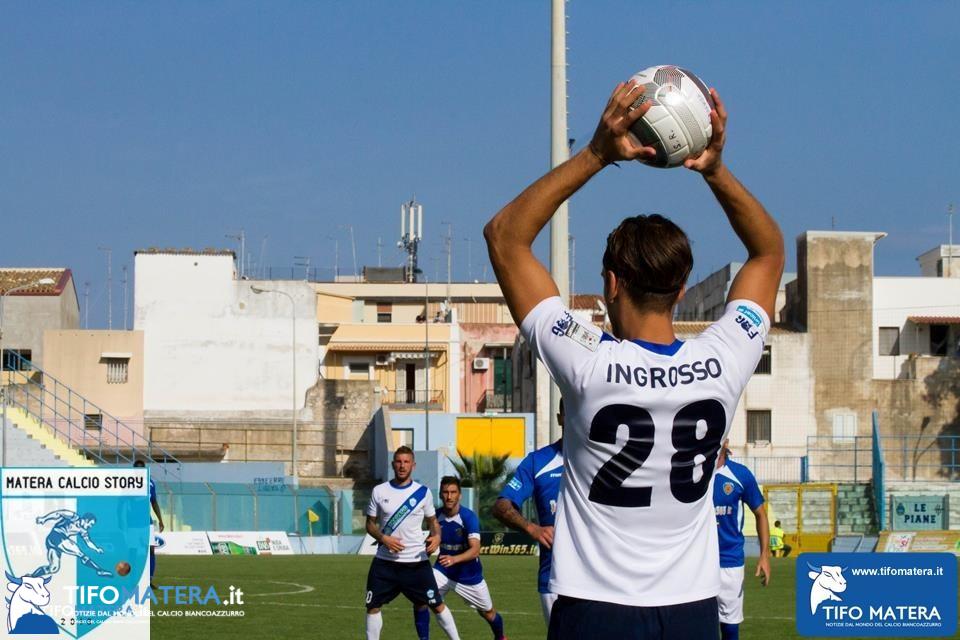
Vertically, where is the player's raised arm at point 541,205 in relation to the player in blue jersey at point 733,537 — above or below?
above

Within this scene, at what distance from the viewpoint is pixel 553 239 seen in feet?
77.7

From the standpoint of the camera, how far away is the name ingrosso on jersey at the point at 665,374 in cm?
369

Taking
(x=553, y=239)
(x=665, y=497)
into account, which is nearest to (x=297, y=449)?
(x=553, y=239)

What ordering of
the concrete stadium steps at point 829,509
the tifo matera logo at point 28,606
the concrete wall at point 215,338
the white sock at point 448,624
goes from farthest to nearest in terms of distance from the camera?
the concrete wall at point 215,338
the concrete stadium steps at point 829,509
the white sock at point 448,624
the tifo matera logo at point 28,606

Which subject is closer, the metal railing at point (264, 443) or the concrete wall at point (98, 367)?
the metal railing at point (264, 443)

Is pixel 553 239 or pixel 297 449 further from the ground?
pixel 553 239

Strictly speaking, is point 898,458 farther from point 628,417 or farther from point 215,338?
point 628,417

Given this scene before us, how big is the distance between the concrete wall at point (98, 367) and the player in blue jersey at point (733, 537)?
179ft

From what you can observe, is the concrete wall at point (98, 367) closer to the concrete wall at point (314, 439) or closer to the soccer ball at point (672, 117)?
the concrete wall at point (314, 439)

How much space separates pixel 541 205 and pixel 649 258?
31 cm

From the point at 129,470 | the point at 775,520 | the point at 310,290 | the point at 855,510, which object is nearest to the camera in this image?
the point at 129,470

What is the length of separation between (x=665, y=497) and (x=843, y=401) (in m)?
57.9

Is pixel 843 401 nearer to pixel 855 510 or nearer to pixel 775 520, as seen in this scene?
pixel 855 510

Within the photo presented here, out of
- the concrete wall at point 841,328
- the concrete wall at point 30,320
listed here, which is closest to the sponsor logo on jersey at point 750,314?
the concrete wall at point 841,328
